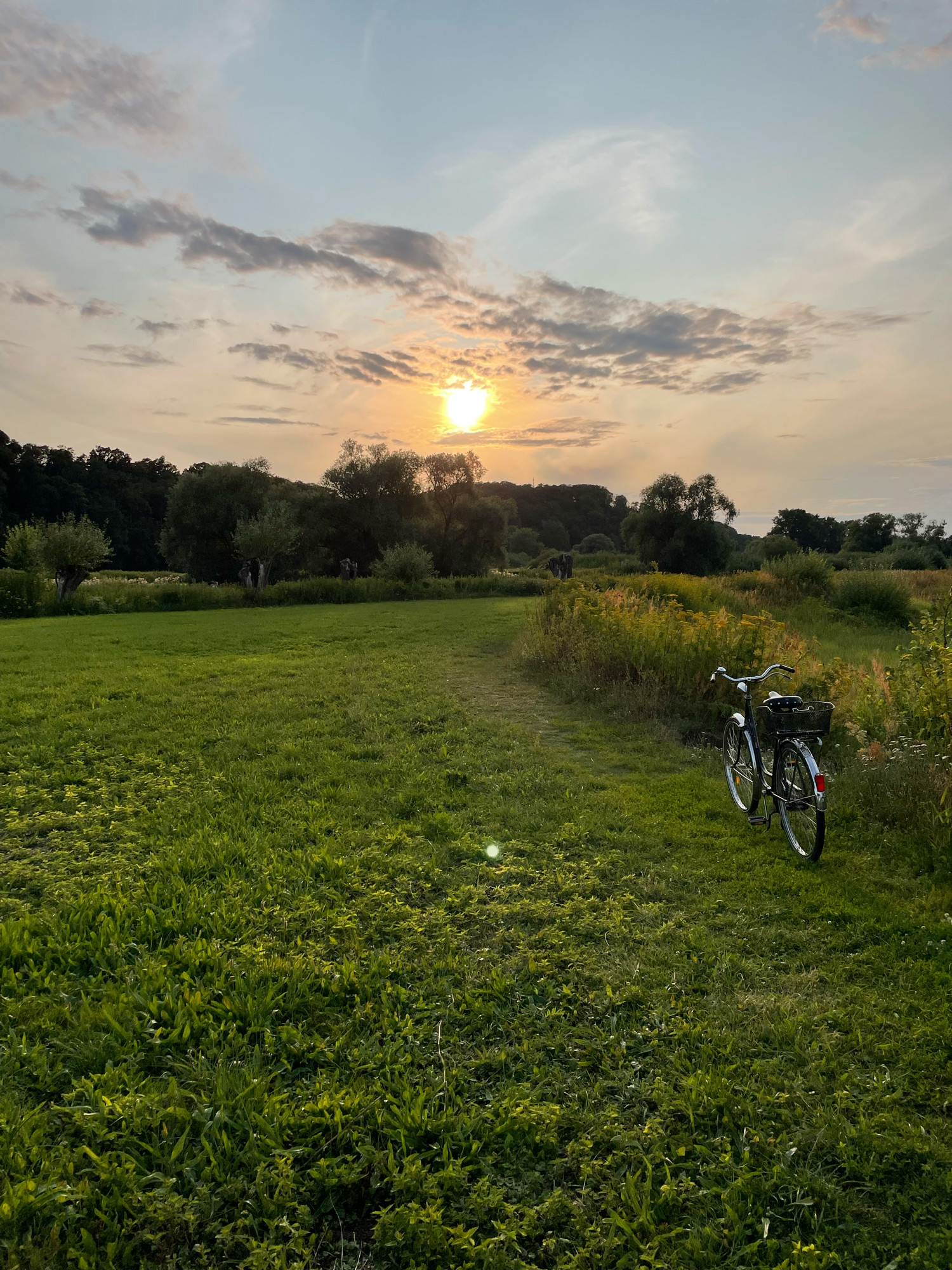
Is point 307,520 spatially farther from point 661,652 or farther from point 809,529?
point 809,529

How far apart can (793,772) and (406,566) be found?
90.8ft

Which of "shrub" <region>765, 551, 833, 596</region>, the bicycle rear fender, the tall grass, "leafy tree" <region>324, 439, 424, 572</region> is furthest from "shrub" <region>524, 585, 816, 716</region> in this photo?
"leafy tree" <region>324, 439, 424, 572</region>

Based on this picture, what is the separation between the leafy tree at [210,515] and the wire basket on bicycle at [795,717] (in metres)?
39.8

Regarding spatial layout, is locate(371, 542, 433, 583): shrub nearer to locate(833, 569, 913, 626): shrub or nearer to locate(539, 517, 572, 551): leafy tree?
locate(833, 569, 913, 626): shrub

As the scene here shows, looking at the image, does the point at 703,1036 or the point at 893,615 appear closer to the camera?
the point at 703,1036

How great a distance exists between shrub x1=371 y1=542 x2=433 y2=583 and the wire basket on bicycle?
27052mm

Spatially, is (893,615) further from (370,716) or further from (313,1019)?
(313,1019)

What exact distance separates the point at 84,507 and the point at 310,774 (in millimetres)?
64980

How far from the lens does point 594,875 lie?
4684 millimetres

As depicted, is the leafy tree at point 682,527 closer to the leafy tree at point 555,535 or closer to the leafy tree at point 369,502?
the leafy tree at point 369,502

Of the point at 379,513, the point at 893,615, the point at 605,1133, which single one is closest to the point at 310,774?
the point at 605,1133

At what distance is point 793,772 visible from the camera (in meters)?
5.04

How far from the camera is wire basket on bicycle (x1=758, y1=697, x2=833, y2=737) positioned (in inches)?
190

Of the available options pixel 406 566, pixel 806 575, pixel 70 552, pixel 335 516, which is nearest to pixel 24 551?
pixel 70 552
